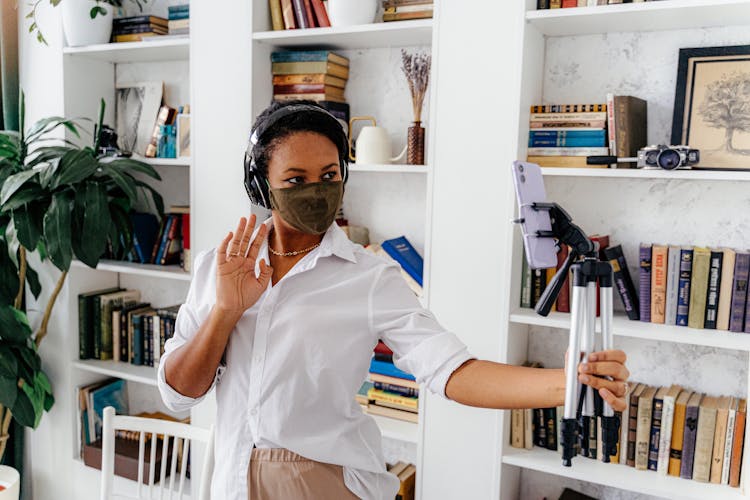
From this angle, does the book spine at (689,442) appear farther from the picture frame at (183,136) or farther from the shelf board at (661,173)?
the picture frame at (183,136)

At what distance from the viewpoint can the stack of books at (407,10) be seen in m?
2.14

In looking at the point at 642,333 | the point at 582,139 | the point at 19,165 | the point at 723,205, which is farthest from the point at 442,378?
the point at 19,165

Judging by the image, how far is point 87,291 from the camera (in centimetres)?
284

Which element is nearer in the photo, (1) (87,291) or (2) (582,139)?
(2) (582,139)

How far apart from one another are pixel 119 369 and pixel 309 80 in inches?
53.9

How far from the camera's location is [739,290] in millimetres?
1807

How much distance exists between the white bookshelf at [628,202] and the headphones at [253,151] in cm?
75

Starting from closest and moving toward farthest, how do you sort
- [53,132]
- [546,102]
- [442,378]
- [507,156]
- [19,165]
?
[442,378] → [507,156] → [546,102] → [19,165] → [53,132]

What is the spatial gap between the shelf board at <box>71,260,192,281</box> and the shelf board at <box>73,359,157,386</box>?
0.38 meters

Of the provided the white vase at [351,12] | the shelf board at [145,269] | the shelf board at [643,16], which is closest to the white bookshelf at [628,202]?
the shelf board at [643,16]

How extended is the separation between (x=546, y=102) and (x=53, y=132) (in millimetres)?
1900

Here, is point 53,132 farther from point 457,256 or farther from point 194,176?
point 457,256

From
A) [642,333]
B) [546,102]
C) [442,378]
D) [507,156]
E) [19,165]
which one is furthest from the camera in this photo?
[19,165]

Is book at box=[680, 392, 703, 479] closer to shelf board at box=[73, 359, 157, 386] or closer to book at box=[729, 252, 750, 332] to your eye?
book at box=[729, 252, 750, 332]
